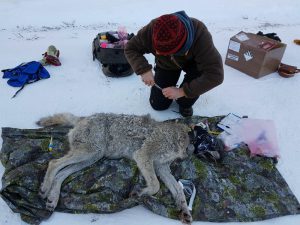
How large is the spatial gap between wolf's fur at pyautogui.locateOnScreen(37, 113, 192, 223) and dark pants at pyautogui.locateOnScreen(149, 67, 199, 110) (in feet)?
2.31

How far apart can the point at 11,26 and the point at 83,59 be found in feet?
6.81

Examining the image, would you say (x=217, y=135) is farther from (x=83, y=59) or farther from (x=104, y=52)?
(x=83, y=59)

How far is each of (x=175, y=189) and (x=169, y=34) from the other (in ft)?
5.21

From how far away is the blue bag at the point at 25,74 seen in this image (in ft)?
15.9

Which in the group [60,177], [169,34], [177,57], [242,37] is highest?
[169,34]

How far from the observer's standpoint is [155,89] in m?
4.42

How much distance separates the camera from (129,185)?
11.0 ft

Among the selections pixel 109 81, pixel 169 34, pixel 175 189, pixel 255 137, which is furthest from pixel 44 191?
pixel 255 137

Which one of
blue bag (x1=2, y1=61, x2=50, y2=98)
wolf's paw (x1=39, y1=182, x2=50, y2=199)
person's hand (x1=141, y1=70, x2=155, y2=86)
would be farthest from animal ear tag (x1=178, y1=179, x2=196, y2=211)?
blue bag (x1=2, y1=61, x2=50, y2=98)

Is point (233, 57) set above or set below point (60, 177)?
above

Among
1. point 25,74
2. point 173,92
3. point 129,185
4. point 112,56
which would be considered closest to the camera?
point 129,185

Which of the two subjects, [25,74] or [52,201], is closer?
[52,201]

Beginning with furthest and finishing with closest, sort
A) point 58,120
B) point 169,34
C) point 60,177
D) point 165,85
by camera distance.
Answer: point 165,85
point 58,120
point 60,177
point 169,34

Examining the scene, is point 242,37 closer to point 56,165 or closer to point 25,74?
point 25,74
